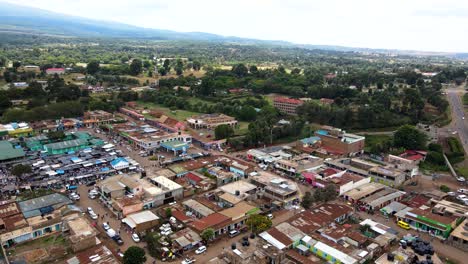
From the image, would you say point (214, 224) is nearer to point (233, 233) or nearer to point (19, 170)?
point (233, 233)

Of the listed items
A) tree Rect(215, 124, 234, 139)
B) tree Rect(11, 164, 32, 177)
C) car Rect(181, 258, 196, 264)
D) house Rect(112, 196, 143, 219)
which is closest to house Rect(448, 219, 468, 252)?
car Rect(181, 258, 196, 264)

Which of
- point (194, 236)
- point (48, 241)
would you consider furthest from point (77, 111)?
point (194, 236)

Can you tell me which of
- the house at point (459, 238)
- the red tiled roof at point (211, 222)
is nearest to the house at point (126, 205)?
the red tiled roof at point (211, 222)

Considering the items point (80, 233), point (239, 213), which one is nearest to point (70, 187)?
point (80, 233)

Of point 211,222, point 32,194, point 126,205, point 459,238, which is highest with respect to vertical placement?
point 459,238

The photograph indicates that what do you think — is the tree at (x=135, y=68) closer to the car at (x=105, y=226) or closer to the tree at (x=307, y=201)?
the car at (x=105, y=226)

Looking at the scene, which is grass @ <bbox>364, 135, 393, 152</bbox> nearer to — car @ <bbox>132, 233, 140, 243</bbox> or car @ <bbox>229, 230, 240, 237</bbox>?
car @ <bbox>229, 230, 240, 237</bbox>
